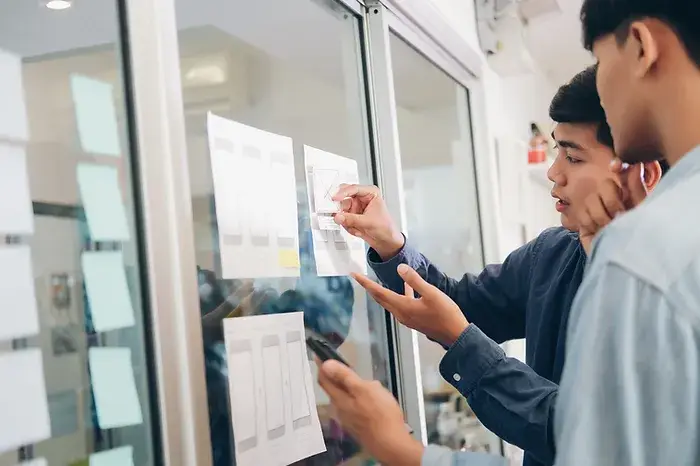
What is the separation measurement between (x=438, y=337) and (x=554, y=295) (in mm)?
273

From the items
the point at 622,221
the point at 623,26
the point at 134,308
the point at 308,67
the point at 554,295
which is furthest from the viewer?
the point at 308,67

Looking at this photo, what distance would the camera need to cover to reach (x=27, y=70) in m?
0.71

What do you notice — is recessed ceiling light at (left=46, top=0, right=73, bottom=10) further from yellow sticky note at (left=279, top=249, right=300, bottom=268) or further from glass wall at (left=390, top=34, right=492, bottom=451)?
glass wall at (left=390, top=34, right=492, bottom=451)

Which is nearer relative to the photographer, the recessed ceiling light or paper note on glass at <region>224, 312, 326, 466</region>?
the recessed ceiling light

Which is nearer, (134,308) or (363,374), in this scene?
(134,308)

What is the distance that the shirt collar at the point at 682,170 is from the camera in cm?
56

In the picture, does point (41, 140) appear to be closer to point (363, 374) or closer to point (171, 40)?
point (171, 40)

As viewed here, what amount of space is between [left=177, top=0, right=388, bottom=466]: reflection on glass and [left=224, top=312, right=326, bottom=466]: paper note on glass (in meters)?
0.02

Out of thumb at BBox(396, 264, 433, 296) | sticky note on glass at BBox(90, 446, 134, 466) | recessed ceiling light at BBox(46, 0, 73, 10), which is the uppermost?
recessed ceiling light at BBox(46, 0, 73, 10)

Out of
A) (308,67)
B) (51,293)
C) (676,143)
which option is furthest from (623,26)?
(308,67)

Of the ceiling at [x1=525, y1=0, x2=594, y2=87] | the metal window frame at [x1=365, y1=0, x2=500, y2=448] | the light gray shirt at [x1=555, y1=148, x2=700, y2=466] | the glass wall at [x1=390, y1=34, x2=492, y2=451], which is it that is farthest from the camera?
the ceiling at [x1=525, y1=0, x2=594, y2=87]

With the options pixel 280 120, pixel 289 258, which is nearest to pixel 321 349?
pixel 289 258

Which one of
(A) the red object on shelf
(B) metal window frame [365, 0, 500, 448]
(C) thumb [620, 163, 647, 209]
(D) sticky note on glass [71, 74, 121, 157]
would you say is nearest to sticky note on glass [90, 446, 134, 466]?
(D) sticky note on glass [71, 74, 121, 157]

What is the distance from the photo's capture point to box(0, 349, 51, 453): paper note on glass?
2.15ft
